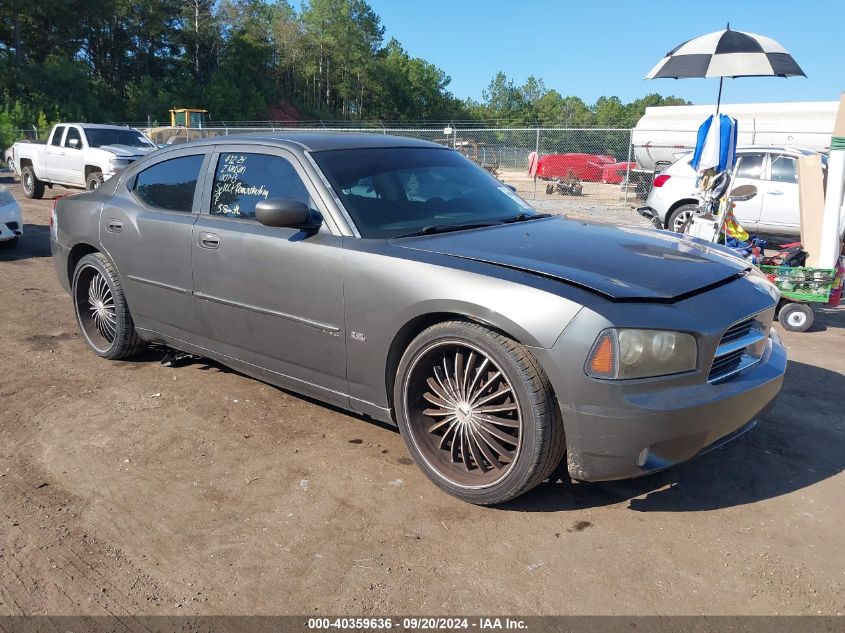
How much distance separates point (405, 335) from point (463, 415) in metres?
0.46

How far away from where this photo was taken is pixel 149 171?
473 cm

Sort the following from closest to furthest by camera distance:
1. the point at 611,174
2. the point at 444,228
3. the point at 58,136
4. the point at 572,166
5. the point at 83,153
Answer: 1. the point at 444,228
2. the point at 83,153
3. the point at 58,136
4. the point at 572,166
5. the point at 611,174

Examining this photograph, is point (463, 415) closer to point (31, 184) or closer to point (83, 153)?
point (83, 153)

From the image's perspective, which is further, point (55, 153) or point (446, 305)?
point (55, 153)

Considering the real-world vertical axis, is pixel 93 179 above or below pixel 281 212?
below

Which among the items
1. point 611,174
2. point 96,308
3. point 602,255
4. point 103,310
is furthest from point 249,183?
point 611,174

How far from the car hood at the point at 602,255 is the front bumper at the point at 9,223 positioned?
8.24 m

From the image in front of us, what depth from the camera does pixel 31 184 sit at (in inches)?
648

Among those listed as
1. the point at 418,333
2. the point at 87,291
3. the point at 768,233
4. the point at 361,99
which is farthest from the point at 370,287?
the point at 361,99

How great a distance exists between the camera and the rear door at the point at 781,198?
11.1m

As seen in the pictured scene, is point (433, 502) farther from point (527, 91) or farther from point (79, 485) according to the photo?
point (527, 91)

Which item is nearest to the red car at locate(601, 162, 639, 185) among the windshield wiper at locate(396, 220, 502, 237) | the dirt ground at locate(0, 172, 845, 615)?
the dirt ground at locate(0, 172, 845, 615)

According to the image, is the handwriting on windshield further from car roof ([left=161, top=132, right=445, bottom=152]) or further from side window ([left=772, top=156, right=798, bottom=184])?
side window ([left=772, top=156, right=798, bottom=184])

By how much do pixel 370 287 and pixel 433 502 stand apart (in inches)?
41.4
